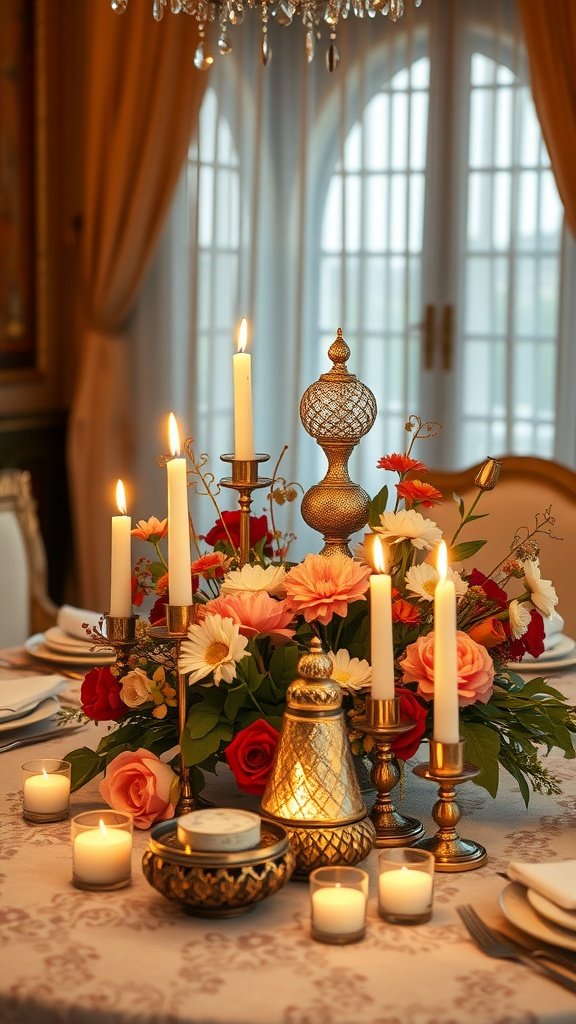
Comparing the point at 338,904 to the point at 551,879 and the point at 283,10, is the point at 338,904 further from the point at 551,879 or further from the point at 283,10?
the point at 283,10

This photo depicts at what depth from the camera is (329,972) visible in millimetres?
1043

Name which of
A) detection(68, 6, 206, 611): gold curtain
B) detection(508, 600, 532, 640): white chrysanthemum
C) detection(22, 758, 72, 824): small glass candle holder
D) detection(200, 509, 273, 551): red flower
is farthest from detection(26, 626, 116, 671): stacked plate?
detection(68, 6, 206, 611): gold curtain

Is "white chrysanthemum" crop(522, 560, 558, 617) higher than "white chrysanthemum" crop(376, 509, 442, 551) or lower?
lower

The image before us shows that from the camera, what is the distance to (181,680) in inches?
51.4

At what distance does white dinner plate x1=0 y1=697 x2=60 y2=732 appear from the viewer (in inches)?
67.2

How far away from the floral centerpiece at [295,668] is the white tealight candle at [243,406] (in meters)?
0.06

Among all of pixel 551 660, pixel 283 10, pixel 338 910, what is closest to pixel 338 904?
pixel 338 910

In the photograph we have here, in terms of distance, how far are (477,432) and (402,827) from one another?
8.48 feet

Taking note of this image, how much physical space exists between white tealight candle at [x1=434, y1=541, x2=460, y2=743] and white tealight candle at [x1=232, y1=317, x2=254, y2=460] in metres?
0.37

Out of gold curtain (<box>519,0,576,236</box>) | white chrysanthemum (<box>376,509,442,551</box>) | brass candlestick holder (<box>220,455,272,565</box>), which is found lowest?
white chrysanthemum (<box>376,509,442,551</box>)

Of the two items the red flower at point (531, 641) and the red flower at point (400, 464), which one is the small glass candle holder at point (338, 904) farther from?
the red flower at point (400, 464)

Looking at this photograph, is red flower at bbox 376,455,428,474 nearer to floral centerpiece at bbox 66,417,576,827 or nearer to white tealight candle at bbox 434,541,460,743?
floral centerpiece at bbox 66,417,576,827

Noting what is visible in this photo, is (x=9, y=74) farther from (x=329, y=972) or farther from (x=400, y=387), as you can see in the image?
(x=329, y=972)

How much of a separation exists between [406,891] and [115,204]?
10.8ft
